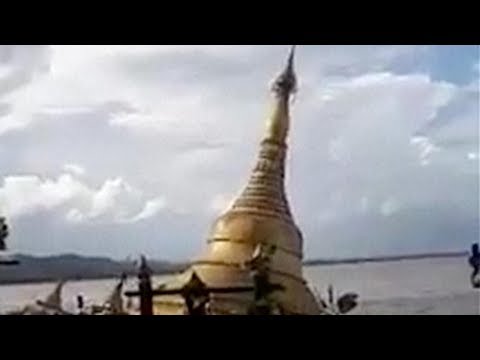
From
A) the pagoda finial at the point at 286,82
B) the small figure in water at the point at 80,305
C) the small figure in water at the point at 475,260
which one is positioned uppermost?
the pagoda finial at the point at 286,82

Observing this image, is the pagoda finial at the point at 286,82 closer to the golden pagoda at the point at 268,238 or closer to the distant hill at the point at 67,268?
the golden pagoda at the point at 268,238

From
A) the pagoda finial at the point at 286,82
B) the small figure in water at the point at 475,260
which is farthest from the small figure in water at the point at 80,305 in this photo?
the small figure in water at the point at 475,260

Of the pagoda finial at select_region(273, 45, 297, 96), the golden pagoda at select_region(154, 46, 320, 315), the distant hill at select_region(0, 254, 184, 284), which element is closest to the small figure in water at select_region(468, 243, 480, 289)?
the golden pagoda at select_region(154, 46, 320, 315)

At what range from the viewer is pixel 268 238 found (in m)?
3.87

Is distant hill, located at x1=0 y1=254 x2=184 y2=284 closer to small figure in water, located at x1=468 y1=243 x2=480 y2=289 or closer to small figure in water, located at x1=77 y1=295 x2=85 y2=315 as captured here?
small figure in water, located at x1=77 y1=295 x2=85 y2=315

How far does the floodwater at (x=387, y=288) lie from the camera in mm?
3672

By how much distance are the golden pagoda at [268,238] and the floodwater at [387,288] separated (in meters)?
0.09

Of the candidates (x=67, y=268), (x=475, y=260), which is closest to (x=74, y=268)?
(x=67, y=268)

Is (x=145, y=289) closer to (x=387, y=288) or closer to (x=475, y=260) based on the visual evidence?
(x=387, y=288)

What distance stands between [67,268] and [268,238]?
2.27ft

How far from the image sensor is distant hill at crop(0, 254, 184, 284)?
3.68 m

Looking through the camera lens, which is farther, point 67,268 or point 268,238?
point 268,238
